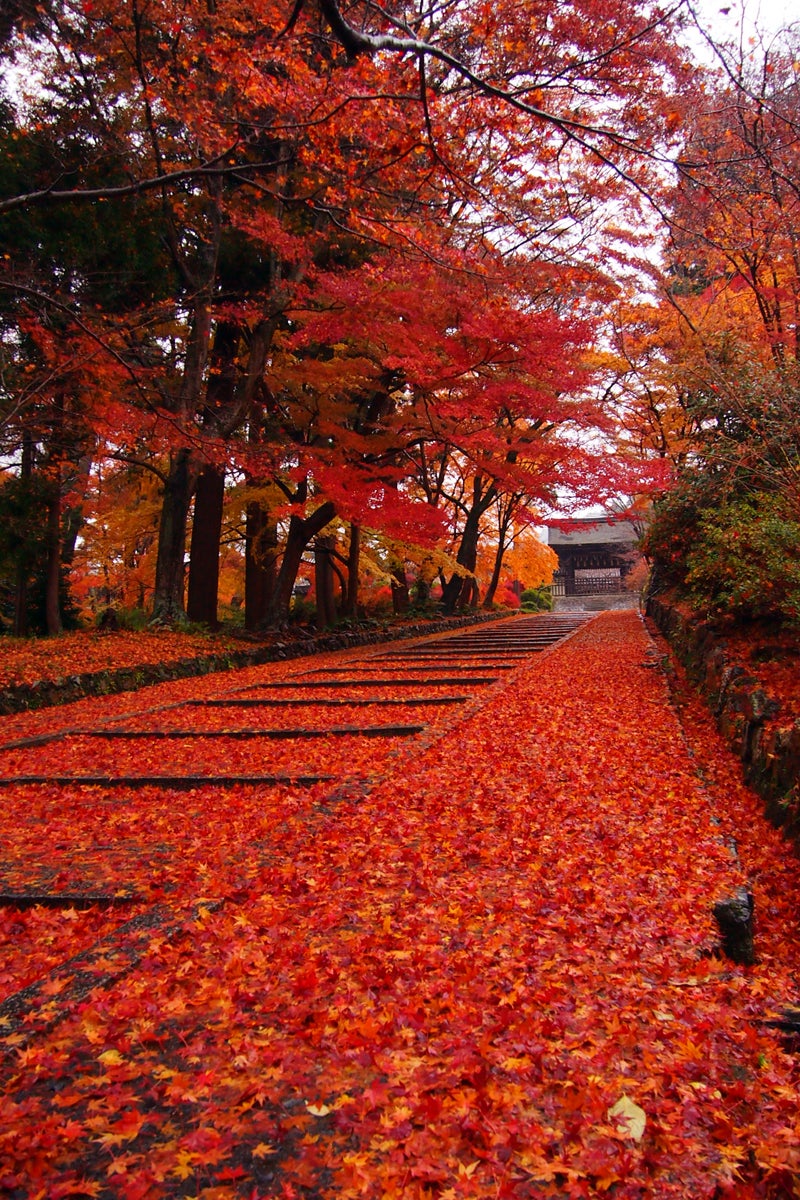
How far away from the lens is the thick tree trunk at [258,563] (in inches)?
635

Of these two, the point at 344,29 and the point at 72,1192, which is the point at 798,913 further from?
the point at 344,29

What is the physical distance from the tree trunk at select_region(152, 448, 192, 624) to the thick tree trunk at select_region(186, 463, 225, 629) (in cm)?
76

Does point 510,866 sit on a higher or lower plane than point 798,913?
higher

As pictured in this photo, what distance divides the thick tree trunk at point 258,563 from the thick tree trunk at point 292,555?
200 cm

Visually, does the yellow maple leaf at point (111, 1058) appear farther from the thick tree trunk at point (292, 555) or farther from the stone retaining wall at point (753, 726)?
the thick tree trunk at point (292, 555)

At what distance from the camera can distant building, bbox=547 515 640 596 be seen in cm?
3772

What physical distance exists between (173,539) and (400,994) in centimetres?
1146

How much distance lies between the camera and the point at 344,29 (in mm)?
3564

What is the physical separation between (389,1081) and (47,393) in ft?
34.9

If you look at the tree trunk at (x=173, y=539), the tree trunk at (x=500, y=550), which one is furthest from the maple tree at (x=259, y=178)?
the tree trunk at (x=500, y=550)

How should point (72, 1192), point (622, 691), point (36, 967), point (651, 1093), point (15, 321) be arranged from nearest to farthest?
point (72, 1192) < point (651, 1093) < point (36, 967) < point (622, 691) < point (15, 321)

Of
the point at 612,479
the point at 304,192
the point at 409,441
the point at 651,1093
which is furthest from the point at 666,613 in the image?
the point at 651,1093

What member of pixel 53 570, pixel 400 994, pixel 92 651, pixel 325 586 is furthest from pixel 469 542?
pixel 400 994

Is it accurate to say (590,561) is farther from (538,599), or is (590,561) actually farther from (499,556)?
(499,556)
